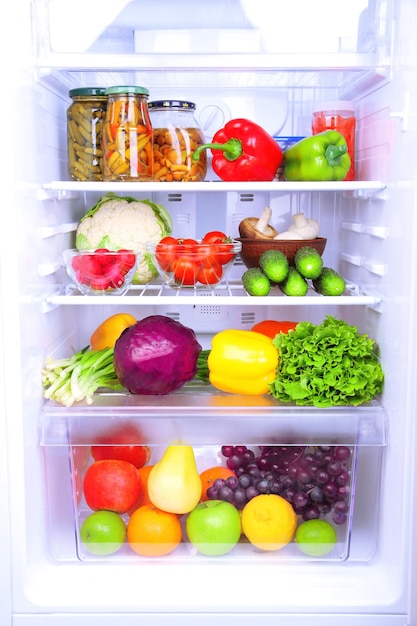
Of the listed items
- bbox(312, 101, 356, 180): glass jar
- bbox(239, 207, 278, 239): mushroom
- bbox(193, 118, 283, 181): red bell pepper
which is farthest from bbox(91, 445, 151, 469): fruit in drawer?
bbox(312, 101, 356, 180): glass jar

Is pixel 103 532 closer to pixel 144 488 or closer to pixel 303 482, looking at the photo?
pixel 144 488

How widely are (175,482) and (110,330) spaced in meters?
0.48

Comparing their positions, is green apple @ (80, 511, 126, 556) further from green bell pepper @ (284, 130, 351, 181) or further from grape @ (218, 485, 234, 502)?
green bell pepper @ (284, 130, 351, 181)

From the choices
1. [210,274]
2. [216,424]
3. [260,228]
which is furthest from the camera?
[260,228]

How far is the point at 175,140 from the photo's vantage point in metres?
1.80

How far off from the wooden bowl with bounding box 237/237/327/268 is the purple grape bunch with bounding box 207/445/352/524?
1.53ft

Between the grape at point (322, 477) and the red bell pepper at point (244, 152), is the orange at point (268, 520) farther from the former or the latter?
the red bell pepper at point (244, 152)

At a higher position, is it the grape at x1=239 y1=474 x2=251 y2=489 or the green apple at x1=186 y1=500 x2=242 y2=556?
the grape at x1=239 y1=474 x2=251 y2=489

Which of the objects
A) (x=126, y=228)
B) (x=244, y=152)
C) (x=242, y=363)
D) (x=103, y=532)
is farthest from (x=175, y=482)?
(x=244, y=152)

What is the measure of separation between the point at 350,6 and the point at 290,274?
0.61m

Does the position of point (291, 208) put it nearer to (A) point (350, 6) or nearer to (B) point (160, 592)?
(A) point (350, 6)

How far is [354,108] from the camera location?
188 cm

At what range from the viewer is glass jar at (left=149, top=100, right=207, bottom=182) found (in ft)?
5.89

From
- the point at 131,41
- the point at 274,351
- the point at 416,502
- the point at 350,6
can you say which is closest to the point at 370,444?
the point at 416,502
